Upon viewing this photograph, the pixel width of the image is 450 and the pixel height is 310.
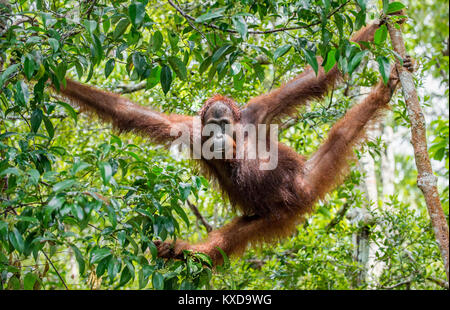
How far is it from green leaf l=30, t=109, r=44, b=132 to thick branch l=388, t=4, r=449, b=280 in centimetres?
240

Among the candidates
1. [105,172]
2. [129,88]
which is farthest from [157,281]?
[129,88]

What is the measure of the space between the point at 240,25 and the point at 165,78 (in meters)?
0.68

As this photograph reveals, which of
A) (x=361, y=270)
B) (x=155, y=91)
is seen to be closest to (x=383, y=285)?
(x=361, y=270)

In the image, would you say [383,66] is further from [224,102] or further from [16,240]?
[16,240]

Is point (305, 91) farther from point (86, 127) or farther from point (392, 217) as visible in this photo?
point (86, 127)

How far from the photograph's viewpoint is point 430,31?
12391 mm

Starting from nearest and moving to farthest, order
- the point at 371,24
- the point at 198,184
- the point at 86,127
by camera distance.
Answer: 1. the point at 198,184
2. the point at 371,24
3. the point at 86,127

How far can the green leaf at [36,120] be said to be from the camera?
2.89 metres

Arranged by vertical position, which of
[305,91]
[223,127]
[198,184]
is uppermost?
[305,91]

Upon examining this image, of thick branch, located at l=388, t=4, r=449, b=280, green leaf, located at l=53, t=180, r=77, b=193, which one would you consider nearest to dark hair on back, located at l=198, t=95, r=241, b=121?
thick branch, located at l=388, t=4, r=449, b=280

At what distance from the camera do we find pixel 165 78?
2.95 meters

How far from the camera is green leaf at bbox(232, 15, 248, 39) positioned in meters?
2.46

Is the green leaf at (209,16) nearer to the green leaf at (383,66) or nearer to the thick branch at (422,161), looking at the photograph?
the green leaf at (383,66)

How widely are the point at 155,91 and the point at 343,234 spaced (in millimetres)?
2561
